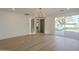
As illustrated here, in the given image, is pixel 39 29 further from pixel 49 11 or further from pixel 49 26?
pixel 49 11

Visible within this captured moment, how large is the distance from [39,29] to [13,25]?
0.82 meters

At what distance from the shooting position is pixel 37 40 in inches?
135

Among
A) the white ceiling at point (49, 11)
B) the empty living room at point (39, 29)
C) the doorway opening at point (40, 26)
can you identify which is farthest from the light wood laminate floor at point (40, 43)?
the white ceiling at point (49, 11)

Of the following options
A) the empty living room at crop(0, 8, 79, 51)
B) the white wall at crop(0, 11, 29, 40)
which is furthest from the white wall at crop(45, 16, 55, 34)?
the white wall at crop(0, 11, 29, 40)

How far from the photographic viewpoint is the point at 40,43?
11.1 feet

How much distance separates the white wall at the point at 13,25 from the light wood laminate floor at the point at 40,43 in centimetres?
18

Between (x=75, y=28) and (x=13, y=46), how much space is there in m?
1.86

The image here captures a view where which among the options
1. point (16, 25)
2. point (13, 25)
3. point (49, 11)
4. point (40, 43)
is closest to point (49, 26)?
point (49, 11)

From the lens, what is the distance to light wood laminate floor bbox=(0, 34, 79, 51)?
10.8ft

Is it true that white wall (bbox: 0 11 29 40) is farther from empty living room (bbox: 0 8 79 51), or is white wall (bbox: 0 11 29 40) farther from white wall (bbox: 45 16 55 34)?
white wall (bbox: 45 16 55 34)
